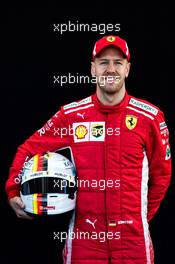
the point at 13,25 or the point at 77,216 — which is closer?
the point at 77,216

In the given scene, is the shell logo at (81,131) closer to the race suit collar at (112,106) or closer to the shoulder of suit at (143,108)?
the race suit collar at (112,106)

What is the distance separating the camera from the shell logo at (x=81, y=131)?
414 cm

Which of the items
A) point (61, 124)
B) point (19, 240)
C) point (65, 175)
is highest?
point (61, 124)

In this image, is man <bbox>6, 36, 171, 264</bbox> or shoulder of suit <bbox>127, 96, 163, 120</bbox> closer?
man <bbox>6, 36, 171, 264</bbox>

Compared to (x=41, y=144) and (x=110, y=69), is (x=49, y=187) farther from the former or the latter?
(x=110, y=69)

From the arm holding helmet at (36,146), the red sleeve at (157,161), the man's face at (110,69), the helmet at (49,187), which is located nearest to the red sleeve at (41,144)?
the arm holding helmet at (36,146)

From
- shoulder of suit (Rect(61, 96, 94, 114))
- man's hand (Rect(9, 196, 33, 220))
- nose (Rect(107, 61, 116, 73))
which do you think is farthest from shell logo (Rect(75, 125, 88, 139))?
man's hand (Rect(9, 196, 33, 220))

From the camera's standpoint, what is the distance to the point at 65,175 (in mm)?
3977

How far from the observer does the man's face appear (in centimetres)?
404

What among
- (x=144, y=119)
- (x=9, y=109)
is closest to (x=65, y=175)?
(x=144, y=119)

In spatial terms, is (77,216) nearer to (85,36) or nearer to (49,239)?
(49,239)

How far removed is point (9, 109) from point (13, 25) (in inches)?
21.7

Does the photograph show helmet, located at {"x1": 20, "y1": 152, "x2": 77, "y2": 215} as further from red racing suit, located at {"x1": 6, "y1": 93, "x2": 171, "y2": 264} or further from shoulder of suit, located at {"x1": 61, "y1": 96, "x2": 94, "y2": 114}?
shoulder of suit, located at {"x1": 61, "y1": 96, "x2": 94, "y2": 114}

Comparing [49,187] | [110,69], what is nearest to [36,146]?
[49,187]
